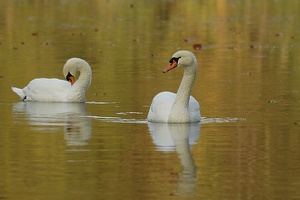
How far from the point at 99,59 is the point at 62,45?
4911mm

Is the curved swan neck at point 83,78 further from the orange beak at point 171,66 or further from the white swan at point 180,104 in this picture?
the orange beak at point 171,66

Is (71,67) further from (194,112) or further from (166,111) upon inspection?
(194,112)

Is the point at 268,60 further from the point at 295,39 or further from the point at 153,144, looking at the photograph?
the point at 153,144

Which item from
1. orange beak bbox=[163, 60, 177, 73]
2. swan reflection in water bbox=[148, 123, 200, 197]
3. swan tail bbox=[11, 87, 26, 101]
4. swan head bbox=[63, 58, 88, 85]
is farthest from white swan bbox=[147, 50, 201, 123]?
swan head bbox=[63, 58, 88, 85]

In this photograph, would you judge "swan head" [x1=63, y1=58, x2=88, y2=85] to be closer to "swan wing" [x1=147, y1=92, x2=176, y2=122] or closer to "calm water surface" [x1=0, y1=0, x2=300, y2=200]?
"calm water surface" [x1=0, y1=0, x2=300, y2=200]

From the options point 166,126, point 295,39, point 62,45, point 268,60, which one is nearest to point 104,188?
point 166,126

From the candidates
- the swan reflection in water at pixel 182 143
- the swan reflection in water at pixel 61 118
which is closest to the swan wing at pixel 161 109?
the swan reflection in water at pixel 182 143

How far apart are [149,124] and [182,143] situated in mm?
Answer: 2234

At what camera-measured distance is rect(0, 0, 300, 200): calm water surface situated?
1163cm

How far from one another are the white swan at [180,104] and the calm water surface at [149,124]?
216 millimetres

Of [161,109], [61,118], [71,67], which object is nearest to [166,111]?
[161,109]

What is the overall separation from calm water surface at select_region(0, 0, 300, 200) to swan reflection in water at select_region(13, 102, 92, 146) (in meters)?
0.02

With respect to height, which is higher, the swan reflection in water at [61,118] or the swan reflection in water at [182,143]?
the swan reflection in water at [182,143]

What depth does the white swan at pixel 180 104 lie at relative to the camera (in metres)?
16.8
